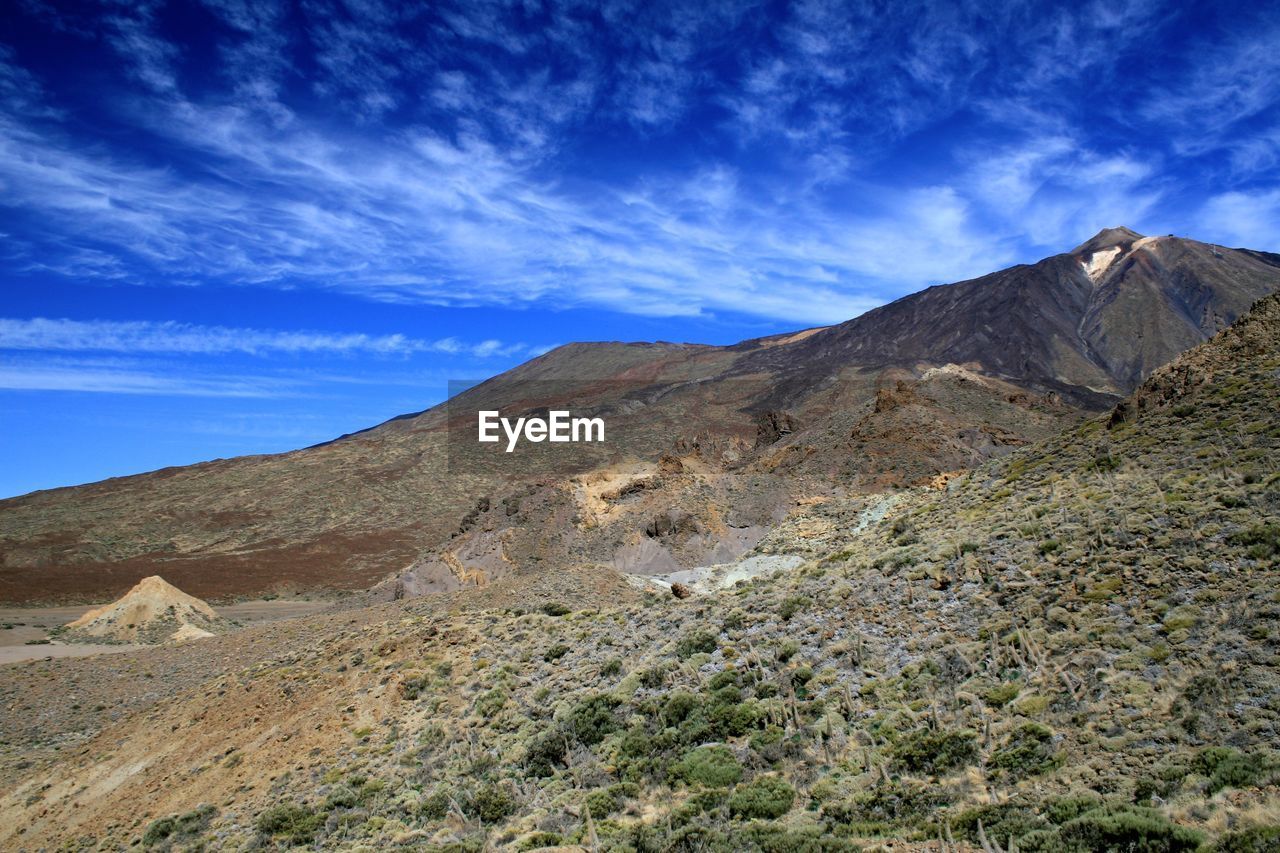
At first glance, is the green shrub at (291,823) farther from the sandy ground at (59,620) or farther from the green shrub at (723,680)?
the sandy ground at (59,620)

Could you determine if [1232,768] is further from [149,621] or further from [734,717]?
[149,621]

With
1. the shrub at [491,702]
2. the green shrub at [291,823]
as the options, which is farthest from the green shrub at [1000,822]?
the green shrub at [291,823]

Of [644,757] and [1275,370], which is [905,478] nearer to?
[1275,370]

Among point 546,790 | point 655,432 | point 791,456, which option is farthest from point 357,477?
point 546,790

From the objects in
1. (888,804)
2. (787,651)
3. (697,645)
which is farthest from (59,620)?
(888,804)

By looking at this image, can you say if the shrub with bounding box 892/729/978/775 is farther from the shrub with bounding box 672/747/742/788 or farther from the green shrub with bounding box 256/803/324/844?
the green shrub with bounding box 256/803/324/844

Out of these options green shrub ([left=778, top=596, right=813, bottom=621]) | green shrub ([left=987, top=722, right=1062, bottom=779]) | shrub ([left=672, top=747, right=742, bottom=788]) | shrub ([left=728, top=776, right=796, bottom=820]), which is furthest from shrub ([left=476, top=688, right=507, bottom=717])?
green shrub ([left=987, top=722, right=1062, bottom=779])

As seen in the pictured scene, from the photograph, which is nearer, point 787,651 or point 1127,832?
point 1127,832
